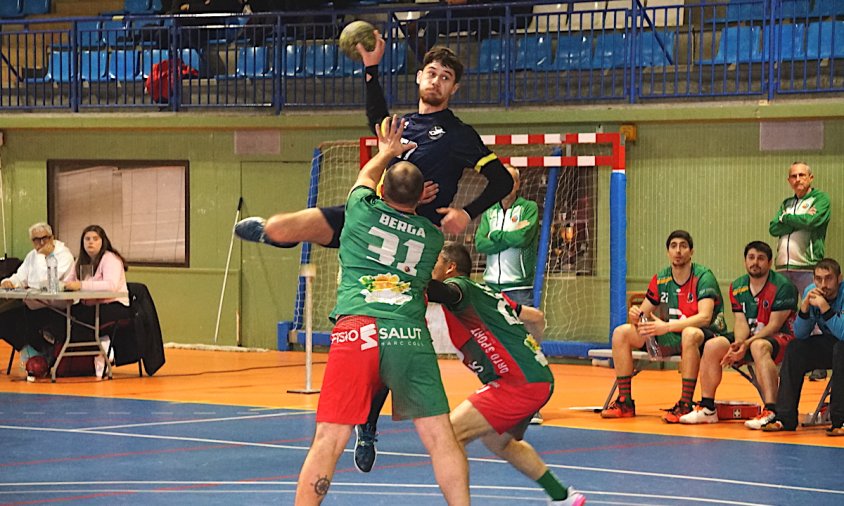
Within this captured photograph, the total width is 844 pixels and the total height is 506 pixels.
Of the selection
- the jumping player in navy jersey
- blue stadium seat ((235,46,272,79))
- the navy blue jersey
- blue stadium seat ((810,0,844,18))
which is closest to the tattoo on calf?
the jumping player in navy jersey

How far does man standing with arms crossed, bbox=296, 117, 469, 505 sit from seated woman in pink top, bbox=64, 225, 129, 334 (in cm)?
785

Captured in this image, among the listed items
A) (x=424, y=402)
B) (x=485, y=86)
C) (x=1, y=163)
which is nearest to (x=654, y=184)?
(x=485, y=86)

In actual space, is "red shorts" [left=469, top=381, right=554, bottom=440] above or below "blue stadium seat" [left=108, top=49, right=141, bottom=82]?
below

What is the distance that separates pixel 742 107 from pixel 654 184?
4.29 feet

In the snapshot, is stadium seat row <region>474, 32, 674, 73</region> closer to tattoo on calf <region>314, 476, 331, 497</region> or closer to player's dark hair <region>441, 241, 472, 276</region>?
player's dark hair <region>441, 241, 472, 276</region>

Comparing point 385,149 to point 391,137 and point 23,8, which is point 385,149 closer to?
point 391,137

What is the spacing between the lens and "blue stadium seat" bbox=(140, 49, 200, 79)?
17.8 meters

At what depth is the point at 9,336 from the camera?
45.9ft

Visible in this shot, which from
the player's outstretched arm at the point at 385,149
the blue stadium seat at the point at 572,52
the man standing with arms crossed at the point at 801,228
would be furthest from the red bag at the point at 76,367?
the player's outstretched arm at the point at 385,149

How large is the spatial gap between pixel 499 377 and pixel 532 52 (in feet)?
32.8

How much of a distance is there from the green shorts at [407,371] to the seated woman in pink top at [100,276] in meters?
7.99

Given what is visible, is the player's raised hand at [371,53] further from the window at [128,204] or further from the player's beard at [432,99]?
the window at [128,204]

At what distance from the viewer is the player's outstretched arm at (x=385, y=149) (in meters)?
6.39

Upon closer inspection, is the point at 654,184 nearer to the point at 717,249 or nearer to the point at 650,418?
the point at 717,249
